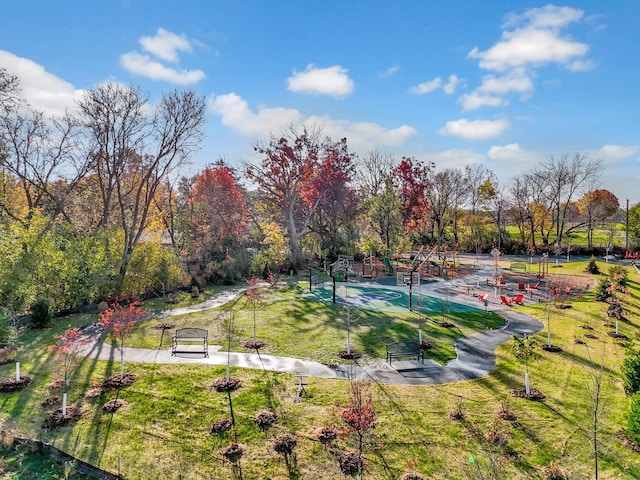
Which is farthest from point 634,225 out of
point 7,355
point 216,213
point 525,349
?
point 7,355

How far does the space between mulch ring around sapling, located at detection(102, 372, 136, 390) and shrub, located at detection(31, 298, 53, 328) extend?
8160 mm

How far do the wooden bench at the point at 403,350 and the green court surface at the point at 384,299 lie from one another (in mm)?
6738

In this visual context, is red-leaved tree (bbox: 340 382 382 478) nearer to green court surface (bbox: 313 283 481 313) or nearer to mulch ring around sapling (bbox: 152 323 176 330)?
mulch ring around sapling (bbox: 152 323 176 330)

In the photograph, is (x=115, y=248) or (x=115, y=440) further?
(x=115, y=248)

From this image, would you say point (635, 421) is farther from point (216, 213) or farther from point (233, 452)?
point (216, 213)

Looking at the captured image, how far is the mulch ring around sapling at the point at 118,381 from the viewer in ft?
38.3

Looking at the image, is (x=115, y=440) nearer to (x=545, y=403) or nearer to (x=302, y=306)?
(x=545, y=403)

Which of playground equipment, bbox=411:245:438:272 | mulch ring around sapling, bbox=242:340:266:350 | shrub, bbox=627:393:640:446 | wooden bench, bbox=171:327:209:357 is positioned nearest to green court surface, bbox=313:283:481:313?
playground equipment, bbox=411:245:438:272

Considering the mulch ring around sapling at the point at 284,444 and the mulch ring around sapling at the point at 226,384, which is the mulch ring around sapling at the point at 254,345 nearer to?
the mulch ring around sapling at the point at 226,384

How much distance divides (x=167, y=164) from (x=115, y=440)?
21.3 m

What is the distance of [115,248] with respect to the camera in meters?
23.5

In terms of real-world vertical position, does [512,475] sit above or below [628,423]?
below

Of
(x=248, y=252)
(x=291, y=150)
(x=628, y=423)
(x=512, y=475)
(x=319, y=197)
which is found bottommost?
(x=512, y=475)

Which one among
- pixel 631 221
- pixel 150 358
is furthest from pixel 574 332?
pixel 631 221
